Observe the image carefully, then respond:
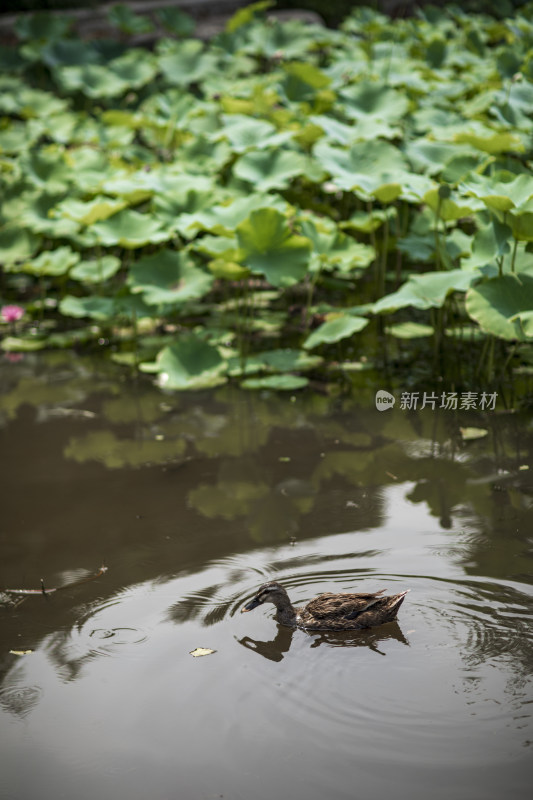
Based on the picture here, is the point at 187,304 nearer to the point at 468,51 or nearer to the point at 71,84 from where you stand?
the point at 71,84

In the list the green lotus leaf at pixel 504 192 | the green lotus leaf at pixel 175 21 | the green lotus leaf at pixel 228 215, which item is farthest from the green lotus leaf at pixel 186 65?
the green lotus leaf at pixel 504 192

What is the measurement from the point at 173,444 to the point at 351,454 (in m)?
0.80

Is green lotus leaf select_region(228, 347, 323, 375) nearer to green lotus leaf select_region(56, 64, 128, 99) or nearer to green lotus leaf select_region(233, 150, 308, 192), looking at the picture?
green lotus leaf select_region(233, 150, 308, 192)

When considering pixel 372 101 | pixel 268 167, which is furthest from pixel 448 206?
pixel 372 101

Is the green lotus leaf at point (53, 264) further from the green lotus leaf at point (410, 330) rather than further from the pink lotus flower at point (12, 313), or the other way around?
the green lotus leaf at point (410, 330)

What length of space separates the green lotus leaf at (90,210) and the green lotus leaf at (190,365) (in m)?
0.93

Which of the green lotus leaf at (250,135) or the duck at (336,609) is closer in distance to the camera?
the duck at (336,609)

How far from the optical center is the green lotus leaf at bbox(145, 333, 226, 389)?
437 centimetres

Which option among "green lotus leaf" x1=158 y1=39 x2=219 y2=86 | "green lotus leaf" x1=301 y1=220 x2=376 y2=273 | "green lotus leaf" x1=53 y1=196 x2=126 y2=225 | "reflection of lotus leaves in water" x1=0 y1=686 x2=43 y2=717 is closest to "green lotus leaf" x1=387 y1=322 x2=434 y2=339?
"green lotus leaf" x1=301 y1=220 x2=376 y2=273

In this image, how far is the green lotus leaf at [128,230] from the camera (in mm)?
4824

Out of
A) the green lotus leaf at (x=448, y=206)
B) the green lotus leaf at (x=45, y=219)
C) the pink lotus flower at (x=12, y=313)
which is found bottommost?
the pink lotus flower at (x=12, y=313)

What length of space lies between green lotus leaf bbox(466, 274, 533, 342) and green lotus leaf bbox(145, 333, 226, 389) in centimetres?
134

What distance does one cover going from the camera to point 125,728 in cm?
220

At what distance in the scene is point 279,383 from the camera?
4391mm
